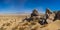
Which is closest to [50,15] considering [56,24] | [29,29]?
[56,24]

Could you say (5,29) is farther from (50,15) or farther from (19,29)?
(50,15)

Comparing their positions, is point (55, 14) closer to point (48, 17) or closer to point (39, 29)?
point (48, 17)

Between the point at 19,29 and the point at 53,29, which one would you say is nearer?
the point at 53,29

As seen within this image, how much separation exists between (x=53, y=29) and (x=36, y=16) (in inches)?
553

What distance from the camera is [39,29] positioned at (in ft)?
71.6

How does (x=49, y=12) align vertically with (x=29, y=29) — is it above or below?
above

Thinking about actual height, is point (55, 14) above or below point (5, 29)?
above

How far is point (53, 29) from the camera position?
2177 centimetres

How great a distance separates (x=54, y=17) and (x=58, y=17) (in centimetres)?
99

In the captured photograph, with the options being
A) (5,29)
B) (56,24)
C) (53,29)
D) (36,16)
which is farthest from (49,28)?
(36,16)

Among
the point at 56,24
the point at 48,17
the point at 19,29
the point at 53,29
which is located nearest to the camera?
the point at 53,29

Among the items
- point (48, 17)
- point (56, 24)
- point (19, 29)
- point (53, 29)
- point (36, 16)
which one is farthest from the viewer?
point (36, 16)

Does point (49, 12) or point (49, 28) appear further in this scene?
point (49, 12)

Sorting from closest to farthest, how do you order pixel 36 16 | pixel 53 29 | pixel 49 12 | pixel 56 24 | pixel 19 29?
pixel 53 29 < pixel 56 24 < pixel 19 29 < pixel 49 12 < pixel 36 16
